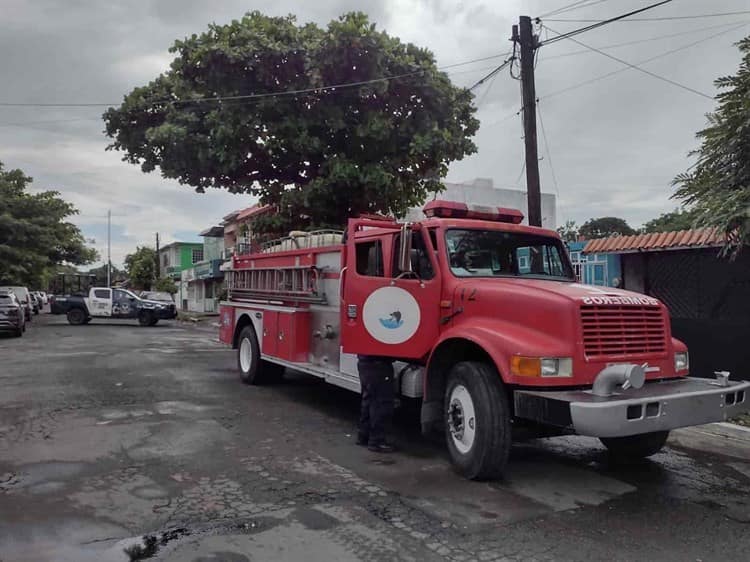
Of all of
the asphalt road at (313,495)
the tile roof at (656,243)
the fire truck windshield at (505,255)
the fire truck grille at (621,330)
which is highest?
the tile roof at (656,243)

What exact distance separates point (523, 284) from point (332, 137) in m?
9.57

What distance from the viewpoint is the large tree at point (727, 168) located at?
632 centimetres

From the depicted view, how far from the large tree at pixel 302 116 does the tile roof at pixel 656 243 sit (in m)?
4.50

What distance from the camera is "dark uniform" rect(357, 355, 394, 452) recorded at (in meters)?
6.29

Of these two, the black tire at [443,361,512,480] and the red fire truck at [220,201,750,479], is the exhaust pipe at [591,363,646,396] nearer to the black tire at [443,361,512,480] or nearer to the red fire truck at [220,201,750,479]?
the red fire truck at [220,201,750,479]

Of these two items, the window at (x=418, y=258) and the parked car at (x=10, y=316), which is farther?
the parked car at (x=10, y=316)

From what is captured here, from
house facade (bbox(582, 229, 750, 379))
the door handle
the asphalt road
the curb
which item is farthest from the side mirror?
house facade (bbox(582, 229, 750, 379))

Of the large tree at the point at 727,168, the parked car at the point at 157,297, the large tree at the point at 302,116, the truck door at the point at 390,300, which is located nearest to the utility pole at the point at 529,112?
the large tree at the point at 302,116

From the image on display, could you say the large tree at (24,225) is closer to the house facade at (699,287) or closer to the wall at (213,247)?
the wall at (213,247)

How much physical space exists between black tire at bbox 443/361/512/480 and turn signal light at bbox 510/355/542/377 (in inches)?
14.5

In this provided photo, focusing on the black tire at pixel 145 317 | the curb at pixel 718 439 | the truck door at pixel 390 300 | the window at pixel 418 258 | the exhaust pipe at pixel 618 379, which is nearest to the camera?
the exhaust pipe at pixel 618 379

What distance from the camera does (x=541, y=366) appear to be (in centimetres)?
489

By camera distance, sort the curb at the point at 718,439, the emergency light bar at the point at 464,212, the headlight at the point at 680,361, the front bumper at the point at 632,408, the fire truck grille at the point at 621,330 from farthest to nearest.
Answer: the curb at the point at 718,439, the emergency light bar at the point at 464,212, the headlight at the point at 680,361, the fire truck grille at the point at 621,330, the front bumper at the point at 632,408

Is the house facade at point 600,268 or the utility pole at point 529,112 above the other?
the utility pole at point 529,112
